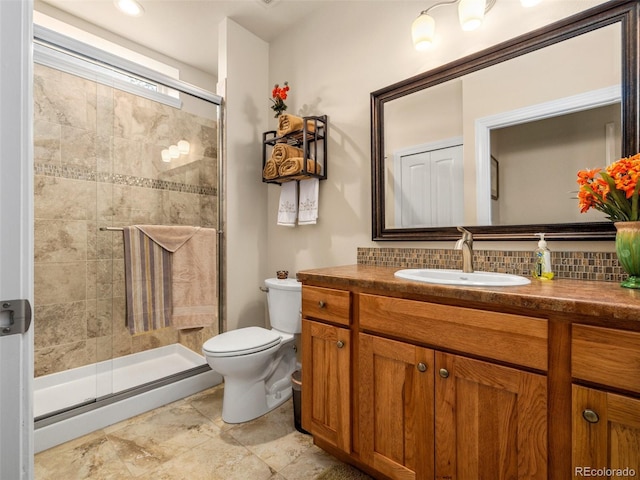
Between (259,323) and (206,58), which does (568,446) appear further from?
Result: (206,58)

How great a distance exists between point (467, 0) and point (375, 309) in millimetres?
1428

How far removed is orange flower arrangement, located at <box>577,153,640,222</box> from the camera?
0.96 metres

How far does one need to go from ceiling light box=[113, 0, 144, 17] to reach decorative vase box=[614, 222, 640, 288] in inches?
119

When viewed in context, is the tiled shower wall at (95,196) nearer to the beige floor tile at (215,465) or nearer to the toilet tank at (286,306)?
the toilet tank at (286,306)


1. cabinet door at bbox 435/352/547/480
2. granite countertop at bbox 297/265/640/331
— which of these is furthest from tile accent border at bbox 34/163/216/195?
cabinet door at bbox 435/352/547/480

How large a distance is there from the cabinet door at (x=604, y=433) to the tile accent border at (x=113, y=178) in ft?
7.60

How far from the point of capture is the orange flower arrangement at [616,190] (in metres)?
0.96

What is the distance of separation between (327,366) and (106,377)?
58.9 inches

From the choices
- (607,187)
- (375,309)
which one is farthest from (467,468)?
(607,187)

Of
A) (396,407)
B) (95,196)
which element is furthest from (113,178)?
(396,407)

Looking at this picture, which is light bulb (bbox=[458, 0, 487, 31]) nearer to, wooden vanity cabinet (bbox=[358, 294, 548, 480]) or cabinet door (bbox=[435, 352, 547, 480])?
wooden vanity cabinet (bbox=[358, 294, 548, 480])

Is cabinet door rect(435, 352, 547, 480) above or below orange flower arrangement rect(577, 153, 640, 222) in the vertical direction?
below

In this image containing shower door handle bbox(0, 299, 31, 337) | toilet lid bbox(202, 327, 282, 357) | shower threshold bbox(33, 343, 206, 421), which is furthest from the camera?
shower threshold bbox(33, 343, 206, 421)

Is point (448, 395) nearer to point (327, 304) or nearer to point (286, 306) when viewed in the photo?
point (327, 304)
